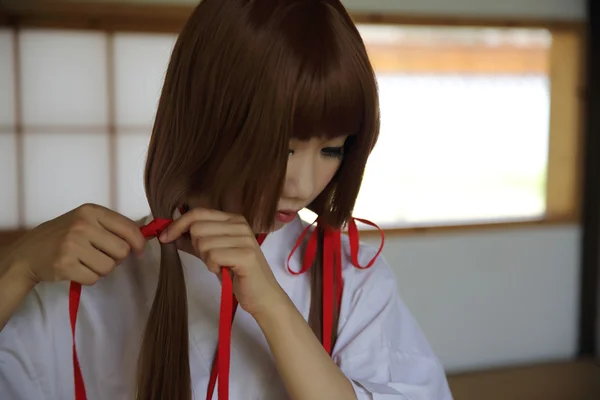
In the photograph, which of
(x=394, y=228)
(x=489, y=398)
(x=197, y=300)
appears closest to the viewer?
(x=197, y=300)

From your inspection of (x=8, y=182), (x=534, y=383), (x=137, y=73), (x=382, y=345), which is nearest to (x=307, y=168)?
(x=382, y=345)

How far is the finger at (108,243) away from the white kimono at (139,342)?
22cm

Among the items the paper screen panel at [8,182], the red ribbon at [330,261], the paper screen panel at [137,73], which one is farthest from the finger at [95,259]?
the paper screen panel at [8,182]

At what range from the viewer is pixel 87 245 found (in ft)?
2.64

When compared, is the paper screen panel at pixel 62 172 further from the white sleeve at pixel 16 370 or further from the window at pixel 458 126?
the white sleeve at pixel 16 370

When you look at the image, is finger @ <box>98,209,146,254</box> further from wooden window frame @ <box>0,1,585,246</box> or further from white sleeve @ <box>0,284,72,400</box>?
wooden window frame @ <box>0,1,585,246</box>

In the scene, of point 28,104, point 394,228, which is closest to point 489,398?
point 394,228

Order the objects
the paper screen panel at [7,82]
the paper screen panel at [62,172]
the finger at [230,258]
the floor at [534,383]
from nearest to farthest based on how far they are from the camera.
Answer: the finger at [230,258]
the paper screen panel at [7,82]
the paper screen panel at [62,172]
the floor at [534,383]

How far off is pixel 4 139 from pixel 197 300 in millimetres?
2308

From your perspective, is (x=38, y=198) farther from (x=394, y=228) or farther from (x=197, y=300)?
(x=197, y=300)

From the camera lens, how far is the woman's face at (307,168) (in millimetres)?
865

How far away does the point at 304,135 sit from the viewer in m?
0.84

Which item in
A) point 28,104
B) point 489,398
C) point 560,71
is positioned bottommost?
point 489,398

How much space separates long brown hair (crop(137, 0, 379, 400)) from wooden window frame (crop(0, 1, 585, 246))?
7.26 ft
